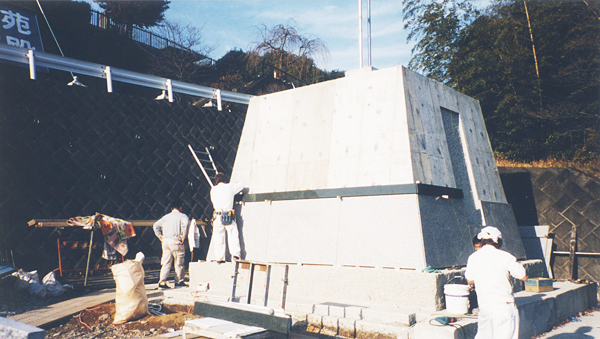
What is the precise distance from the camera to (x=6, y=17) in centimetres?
1373

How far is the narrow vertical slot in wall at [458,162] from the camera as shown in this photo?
22.1 ft

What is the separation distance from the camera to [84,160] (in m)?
8.34

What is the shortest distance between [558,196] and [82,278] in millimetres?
10614

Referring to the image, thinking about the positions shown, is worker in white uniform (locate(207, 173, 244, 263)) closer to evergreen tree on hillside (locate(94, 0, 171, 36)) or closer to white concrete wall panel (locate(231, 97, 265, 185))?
white concrete wall panel (locate(231, 97, 265, 185))

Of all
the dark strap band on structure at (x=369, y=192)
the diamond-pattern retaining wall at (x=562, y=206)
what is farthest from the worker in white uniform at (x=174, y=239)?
the diamond-pattern retaining wall at (x=562, y=206)

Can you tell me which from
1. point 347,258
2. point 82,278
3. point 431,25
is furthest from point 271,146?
point 431,25

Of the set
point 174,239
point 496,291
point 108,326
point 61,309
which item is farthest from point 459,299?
point 61,309

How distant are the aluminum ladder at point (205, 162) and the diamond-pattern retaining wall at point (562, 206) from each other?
7.48m

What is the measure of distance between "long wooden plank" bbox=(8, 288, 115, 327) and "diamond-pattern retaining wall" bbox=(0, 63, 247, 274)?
4.74ft

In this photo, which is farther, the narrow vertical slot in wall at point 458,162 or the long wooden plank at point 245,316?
the narrow vertical slot in wall at point 458,162

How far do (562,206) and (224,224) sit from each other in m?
8.02

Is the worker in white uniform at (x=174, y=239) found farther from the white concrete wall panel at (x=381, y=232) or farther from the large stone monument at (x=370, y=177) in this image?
the white concrete wall panel at (x=381, y=232)

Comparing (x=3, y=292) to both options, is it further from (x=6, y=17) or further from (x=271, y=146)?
(x=6, y=17)

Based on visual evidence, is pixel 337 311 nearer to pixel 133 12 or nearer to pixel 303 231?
pixel 303 231
